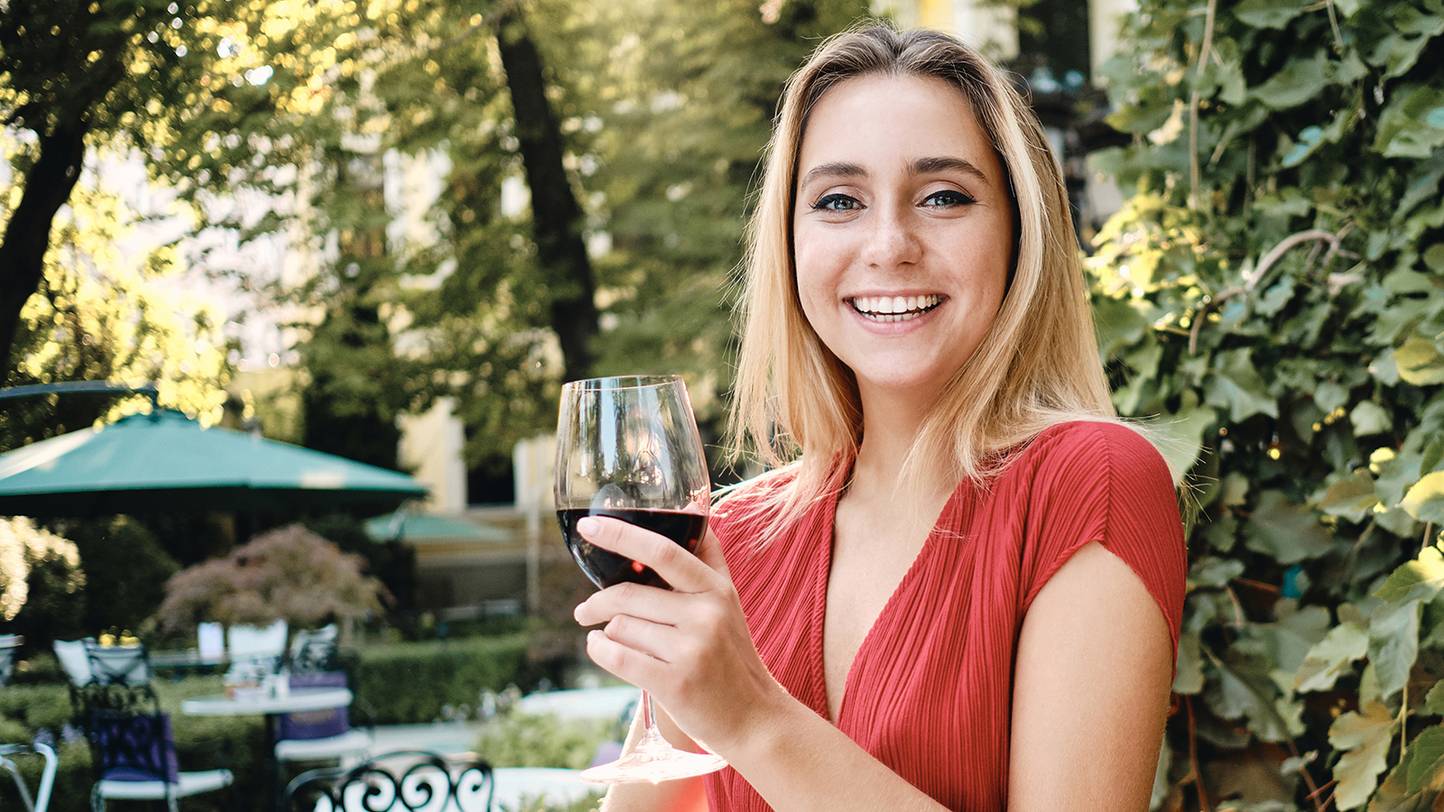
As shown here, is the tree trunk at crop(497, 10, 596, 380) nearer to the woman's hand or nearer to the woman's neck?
the woman's neck

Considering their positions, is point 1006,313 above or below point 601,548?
above

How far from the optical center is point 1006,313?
1.53 meters

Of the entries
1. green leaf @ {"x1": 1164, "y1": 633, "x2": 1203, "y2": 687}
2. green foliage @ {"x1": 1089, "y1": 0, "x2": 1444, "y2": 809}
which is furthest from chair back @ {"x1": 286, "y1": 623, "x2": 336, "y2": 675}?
green leaf @ {"x1": 1164, "y1": 633, "x2": 1203, "y2": 687}

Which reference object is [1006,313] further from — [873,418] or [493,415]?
[493,415]

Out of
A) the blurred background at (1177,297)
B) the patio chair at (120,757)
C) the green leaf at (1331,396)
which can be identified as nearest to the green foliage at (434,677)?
the blurred background at (1177,297)

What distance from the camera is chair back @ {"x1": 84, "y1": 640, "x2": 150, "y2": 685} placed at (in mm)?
2680

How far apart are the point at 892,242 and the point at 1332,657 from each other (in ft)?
3.37

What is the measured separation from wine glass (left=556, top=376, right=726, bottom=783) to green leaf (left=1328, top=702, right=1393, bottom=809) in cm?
114

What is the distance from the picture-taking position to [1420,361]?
1.87 meters

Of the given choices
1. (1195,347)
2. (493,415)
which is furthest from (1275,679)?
(493,415)

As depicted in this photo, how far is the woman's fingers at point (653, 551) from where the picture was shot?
3.44 feet

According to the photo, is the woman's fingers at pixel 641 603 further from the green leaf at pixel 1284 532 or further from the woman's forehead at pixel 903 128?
the green leaf at pixel 1284 532

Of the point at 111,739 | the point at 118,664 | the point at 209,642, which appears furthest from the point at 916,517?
the point at 209,642

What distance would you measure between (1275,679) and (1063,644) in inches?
44.7
